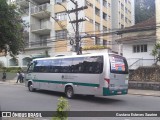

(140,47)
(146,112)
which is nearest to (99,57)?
(146,112)

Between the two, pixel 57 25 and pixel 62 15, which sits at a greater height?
pixel 62 15

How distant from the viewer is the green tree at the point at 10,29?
11742mm

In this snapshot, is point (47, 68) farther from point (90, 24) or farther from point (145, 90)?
point (90, 24)

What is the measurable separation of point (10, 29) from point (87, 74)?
6575mm

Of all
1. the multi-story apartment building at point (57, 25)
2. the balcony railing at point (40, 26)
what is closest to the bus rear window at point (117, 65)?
the multi-story apartment building at point (57, 25)

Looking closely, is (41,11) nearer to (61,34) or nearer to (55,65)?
(61,34)

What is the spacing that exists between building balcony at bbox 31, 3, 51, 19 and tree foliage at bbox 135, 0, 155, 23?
27.4 m

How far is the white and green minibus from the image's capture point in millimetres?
16234

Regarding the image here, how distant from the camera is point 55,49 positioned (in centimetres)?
4450

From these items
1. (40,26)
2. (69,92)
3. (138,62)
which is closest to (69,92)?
(69,92)

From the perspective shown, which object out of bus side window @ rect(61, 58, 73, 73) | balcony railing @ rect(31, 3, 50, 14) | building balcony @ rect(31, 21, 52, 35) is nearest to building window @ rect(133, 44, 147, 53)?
bus side window @ rect(61, 58, 73, 73)

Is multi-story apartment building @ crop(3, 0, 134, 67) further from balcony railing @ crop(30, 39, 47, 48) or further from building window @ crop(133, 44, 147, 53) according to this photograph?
building window @ crop(133, 44, 147, 53)

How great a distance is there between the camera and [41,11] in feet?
152

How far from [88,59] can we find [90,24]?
2836 centimetres
